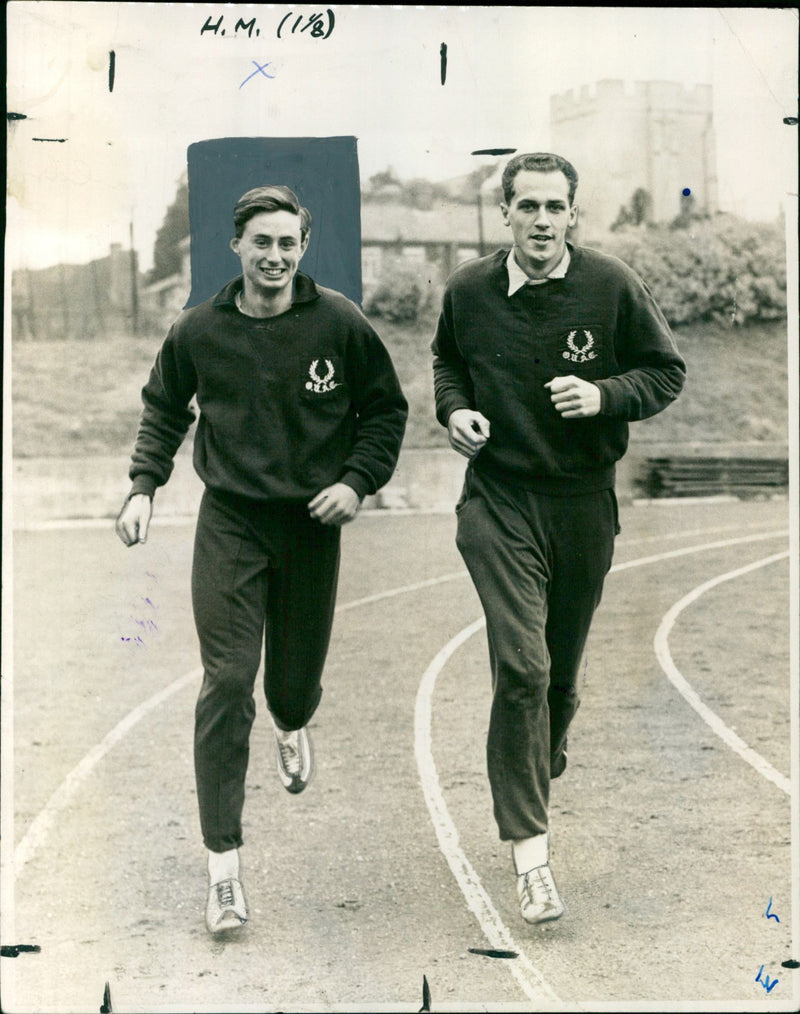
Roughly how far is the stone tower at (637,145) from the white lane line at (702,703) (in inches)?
64.5

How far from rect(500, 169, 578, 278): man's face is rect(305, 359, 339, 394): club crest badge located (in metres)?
0.69

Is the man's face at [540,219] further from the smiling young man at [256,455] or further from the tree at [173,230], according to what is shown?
the tree at [173,230]

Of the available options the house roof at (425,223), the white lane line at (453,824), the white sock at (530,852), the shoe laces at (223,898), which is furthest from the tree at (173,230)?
the white sock at (530,852)

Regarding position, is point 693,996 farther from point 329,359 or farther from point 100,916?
point 329,359

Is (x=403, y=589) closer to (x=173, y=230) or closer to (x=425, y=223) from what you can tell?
(x=425, y=223)

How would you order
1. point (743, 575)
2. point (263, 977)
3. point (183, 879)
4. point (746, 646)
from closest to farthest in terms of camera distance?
point (263, 977) → point (183, 879) → point (746, 646) → point (743, 575)

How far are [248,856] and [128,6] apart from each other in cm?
282

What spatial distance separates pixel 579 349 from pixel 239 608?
133 cm

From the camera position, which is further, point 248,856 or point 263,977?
point 248,856

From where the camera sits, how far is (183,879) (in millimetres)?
5215

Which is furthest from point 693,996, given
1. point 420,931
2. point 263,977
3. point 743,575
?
point 743,575

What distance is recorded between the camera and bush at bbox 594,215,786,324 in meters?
5.31

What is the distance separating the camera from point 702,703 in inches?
245

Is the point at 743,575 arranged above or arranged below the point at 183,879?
above
